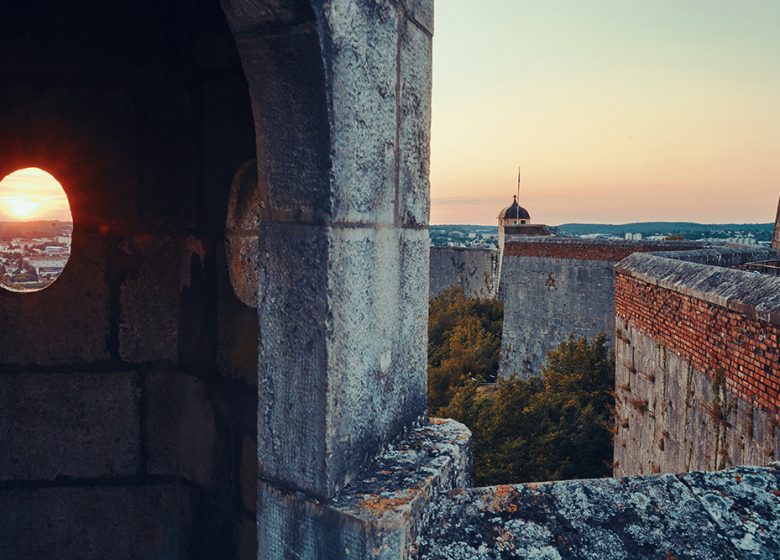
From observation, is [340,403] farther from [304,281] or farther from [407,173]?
[407,173]

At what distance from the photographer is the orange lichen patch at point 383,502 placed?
1.63 meters

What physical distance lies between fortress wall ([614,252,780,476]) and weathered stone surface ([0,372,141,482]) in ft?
13.2

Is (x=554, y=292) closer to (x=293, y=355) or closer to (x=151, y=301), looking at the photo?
(x=151, y=301)

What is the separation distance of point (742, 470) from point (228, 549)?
6.55ft

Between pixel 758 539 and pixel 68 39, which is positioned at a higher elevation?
A: pixel 68 39

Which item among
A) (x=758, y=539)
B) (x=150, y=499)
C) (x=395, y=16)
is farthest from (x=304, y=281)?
(x=150, y=499)

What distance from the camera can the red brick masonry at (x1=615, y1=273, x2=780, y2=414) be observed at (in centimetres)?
438

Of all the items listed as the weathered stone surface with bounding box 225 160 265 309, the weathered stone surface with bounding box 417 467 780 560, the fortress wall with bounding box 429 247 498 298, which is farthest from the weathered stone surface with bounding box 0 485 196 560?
the fortress wall with bounding box 429 247 498 298

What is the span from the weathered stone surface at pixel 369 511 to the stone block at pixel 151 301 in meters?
1.36

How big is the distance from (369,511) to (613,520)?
2.20 feet

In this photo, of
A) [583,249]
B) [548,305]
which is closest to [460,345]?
[548,305]

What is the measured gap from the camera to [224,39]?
2637 mm

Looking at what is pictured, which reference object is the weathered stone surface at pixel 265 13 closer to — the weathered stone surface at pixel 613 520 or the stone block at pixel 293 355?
the stone block at pixel 293 355

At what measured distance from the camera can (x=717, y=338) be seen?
5207 millimetres
